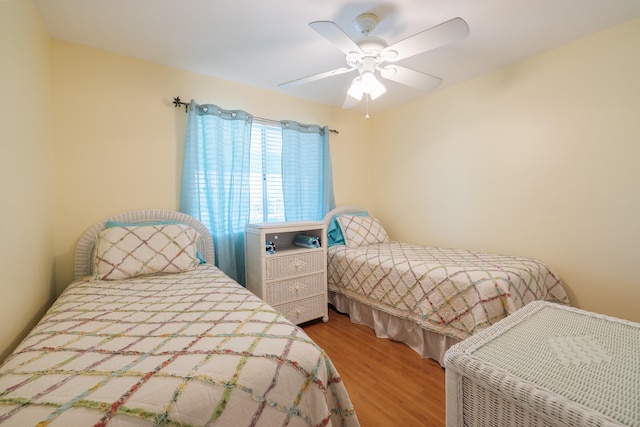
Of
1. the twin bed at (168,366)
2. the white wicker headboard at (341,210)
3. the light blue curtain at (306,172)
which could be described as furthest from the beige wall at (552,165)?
the twin bed at (168,366)

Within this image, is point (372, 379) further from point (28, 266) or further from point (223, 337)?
point (28, 266)

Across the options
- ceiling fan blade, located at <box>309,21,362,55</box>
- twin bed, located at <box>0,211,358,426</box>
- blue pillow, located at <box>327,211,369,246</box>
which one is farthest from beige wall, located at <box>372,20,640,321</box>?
twin bed, located at <box>0,211,358,426</box>

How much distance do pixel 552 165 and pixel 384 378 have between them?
2.05 m

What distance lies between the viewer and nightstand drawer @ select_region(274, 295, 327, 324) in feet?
7.44

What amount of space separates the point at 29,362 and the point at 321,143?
268 cm

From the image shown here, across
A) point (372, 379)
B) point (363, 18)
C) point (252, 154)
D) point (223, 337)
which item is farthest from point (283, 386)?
point (252, 154)

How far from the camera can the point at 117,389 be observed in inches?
26.8

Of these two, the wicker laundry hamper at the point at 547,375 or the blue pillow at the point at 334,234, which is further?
the blue pillow at the point at 334,234

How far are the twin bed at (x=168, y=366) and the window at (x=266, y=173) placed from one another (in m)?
1.28

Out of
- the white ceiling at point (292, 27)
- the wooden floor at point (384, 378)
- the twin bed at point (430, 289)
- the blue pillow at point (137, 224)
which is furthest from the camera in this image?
the blue pillow at point (137, 224)

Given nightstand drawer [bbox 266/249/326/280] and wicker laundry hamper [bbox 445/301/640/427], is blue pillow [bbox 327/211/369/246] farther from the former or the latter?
wicker laundry hamper [bbox 445/301/640/427]

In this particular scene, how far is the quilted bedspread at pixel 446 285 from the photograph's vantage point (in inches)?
63.1

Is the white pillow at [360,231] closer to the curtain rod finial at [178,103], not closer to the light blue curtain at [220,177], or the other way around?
the light blue curtain at [220,177]

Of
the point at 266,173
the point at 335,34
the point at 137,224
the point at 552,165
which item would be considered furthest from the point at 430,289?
the point at 137,224
